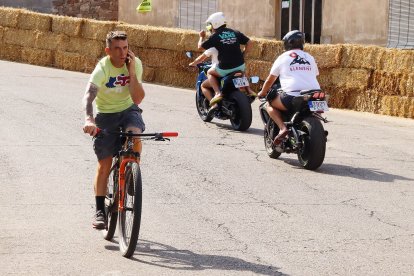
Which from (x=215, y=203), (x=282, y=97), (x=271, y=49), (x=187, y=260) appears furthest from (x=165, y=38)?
(x=187, y=260)

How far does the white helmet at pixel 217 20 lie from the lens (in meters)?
15.4

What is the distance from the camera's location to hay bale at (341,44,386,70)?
1906 cm

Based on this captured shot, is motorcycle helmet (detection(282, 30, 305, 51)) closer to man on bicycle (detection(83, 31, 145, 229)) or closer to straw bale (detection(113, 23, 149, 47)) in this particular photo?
man on bicycle (detection(83, 31, 145, 229))

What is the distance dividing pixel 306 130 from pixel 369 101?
23.6 ft

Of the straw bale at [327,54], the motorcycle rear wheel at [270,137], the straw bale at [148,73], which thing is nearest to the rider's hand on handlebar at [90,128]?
the motorcycle rear wheel at [270,137]

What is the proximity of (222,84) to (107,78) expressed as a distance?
750cm

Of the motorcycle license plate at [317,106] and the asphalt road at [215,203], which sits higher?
the motorcycle license plate at [317,106]

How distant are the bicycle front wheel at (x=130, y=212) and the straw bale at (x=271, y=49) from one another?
1337 cm

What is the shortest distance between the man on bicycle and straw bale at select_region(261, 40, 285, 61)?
1300 centimetres

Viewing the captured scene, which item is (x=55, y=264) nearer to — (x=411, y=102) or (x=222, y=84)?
(x=222, y=84)

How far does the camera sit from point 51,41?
2595 cm

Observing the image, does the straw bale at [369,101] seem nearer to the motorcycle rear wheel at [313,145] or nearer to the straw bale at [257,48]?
the straw bale at [257,48]

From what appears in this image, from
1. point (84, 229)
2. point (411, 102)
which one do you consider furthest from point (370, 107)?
point (84, 229)

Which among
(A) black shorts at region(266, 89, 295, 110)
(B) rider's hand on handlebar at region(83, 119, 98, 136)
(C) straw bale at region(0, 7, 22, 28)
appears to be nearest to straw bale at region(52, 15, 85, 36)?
(C) straw bale at region(0, 7, 22, 28)
